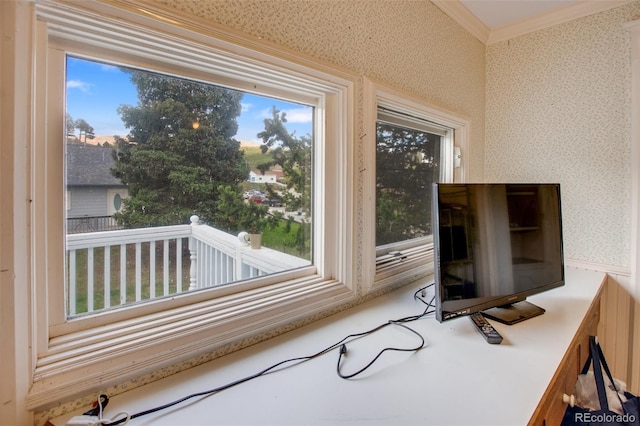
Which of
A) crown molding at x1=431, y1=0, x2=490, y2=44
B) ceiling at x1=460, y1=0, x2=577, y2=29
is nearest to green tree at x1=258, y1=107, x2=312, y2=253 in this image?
crown molding at x1=431, y1=0, x2=490, y2=44

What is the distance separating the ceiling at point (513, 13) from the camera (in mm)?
1669

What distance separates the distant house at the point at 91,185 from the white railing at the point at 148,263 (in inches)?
2.4

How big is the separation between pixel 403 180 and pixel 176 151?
1.17 metres

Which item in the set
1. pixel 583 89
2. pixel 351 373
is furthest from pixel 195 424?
pixel 583 89

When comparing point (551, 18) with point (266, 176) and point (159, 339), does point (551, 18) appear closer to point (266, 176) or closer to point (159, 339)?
point (266, 176)

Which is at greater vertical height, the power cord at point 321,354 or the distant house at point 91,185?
the distant house at point 91,185

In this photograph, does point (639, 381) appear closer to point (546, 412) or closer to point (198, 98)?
point (546, 412)

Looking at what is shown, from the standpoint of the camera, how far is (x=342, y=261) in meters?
1.18

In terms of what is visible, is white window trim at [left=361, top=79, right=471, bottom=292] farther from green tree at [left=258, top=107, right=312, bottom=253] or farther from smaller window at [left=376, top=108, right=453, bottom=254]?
green tree at [left=258, top=107, right=312, bottom=253]

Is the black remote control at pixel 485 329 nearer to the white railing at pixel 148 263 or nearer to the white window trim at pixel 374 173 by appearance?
the white window trim at pixel 374 173

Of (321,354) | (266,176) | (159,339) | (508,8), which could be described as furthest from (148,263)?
(508,8)

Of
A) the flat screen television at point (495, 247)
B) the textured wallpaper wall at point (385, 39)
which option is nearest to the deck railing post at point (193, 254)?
the textured wallpaper wall at point (385, 39)

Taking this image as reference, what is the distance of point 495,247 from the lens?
114 cm

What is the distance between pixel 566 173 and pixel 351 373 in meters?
1.86
